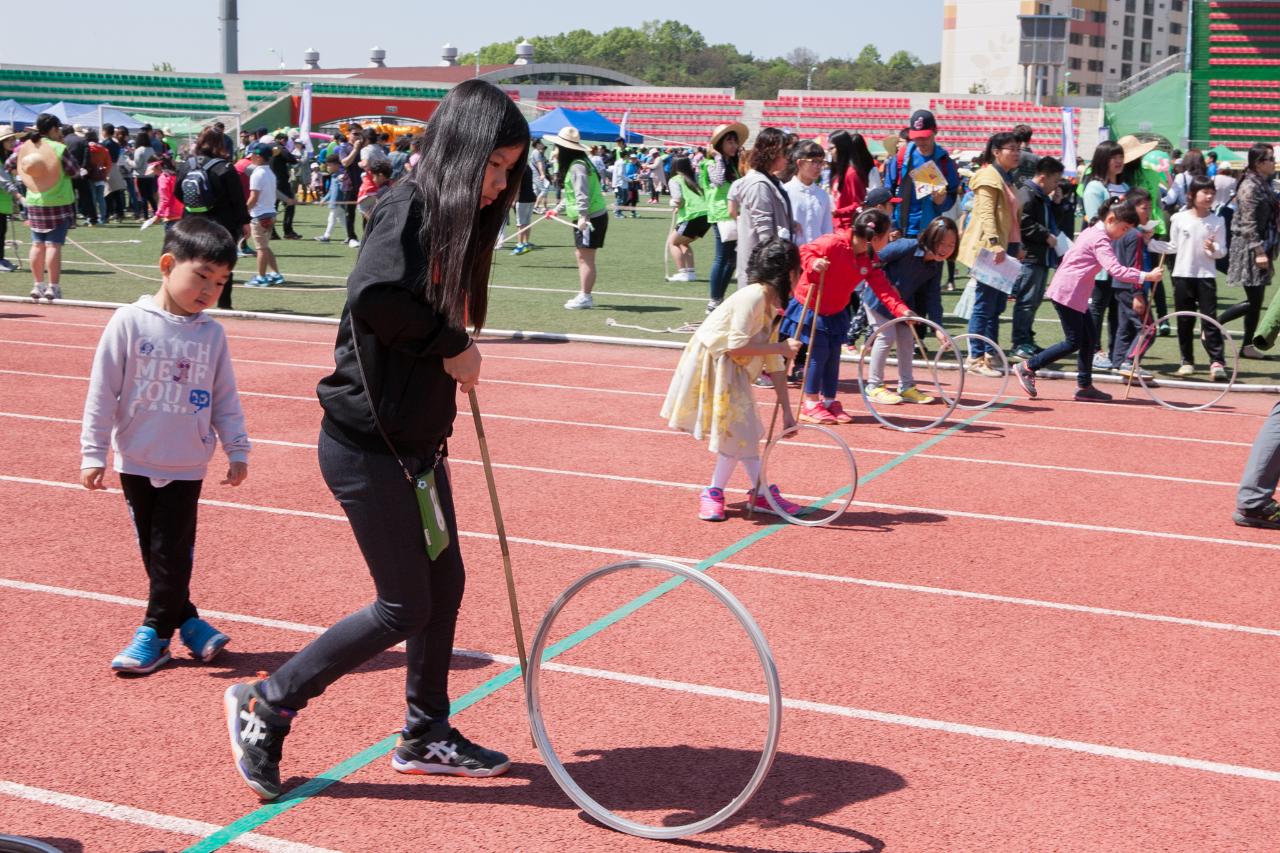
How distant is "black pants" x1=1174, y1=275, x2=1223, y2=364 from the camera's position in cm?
1253

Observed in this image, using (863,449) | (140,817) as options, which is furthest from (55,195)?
(140,817)

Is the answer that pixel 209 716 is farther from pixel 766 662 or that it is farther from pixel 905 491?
pixel 905 491

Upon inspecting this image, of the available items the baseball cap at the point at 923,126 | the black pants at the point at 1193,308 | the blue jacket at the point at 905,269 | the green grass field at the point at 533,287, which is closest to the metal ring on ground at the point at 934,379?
the blue jacket at the point at 905,269

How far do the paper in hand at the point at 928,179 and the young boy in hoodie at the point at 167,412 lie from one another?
987 cm

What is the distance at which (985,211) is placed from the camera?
1232 centimetres

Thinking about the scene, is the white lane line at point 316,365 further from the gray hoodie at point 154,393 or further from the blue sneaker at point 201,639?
the gray hoodie at point 154,393

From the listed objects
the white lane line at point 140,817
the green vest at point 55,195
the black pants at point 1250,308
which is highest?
the green vest at point 55,195

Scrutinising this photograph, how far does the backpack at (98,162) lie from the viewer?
28.6m

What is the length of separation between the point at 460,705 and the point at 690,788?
105cm

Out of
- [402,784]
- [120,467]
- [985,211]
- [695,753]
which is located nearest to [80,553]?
[120,467]

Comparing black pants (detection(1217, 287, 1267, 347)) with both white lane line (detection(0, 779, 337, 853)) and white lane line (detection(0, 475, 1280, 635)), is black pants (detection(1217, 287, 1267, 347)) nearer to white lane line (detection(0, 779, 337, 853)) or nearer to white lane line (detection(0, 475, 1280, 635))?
white lane line (detection(0, 475, 1280, 635))

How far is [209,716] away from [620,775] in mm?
1512

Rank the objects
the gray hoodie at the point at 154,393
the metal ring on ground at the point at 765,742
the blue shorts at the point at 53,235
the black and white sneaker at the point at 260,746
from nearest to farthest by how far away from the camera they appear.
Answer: the metal ring on ground at the point at 765,742, the black and white sneaker at the point at 260,746, the gray hoodie at the point at 154,393, the blue shorts at the point at 53,235

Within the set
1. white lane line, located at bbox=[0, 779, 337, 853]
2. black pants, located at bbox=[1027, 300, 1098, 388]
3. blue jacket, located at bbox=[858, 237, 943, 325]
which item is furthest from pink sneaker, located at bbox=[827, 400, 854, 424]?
white lane line, located at bbox=[0, 779, 337, 853]
